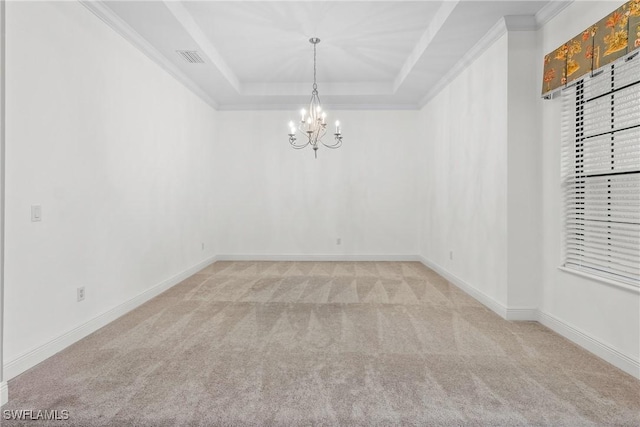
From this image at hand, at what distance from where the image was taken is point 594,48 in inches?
100.0

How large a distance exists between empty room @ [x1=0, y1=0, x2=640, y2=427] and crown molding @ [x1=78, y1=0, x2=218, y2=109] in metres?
0.03

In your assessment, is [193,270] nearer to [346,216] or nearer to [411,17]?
[346,216]

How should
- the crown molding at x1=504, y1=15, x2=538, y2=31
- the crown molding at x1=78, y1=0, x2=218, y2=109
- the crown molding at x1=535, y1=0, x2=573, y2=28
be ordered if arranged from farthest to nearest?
the crown molding at x1=504, y1=15, x2=538, y2=31 → the crown molding at x1=78, y1=0, x2=218, y2=109 → the crown molding at x1=535, y1=0, x2=573, y2=28

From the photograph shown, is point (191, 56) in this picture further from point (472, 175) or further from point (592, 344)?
point (592, 344)

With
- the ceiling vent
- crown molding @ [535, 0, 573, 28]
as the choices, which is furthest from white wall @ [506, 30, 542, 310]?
the ceiling vent

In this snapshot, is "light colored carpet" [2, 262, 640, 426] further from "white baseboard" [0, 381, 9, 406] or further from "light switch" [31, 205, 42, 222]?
"light switch" [31, 205, 42, 222]

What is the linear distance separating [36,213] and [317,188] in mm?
4580

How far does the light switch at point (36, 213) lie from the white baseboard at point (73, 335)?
944mm

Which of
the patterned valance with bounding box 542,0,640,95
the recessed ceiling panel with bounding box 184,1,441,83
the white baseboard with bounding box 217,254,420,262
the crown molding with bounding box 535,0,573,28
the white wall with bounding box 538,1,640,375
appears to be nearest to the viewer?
the patterned valance with bounding box 542,0,640,95

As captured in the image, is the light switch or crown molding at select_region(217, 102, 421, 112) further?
crown molding at select_region(217, 102, 421, 112)

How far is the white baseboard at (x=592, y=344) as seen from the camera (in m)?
2.31

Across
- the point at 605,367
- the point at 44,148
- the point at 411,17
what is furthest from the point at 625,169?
the point at 44,148

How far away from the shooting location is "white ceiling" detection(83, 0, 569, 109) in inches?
130

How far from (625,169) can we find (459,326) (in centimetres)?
182
